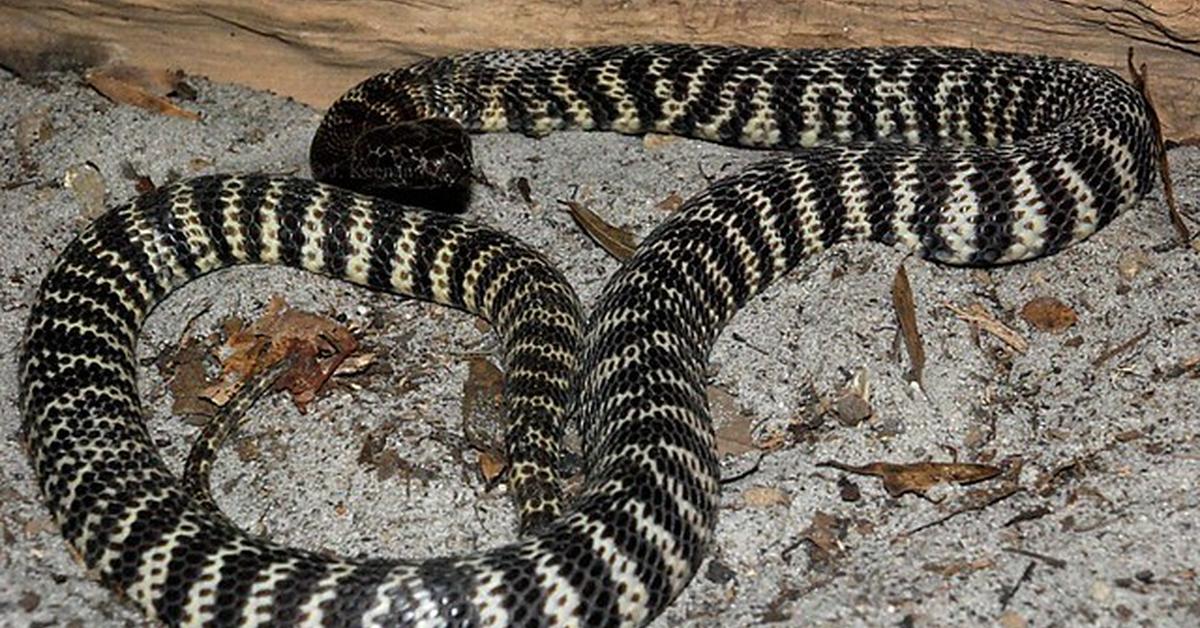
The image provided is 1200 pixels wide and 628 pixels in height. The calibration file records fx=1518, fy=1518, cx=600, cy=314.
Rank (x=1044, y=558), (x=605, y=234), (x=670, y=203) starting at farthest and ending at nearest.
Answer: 1. (x=670, y=203)
2. (x=605, y=234)
3. (x=1044, y=558)

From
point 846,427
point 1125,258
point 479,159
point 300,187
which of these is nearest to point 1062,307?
point 1125,258

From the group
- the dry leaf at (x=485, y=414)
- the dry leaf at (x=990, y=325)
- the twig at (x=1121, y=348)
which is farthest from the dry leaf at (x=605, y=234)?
the twig at (x=1121, y=348)

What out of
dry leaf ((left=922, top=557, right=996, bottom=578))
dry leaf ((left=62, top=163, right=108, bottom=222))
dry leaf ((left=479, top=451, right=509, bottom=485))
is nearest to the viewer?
dry leaf ((left=922, top=557, right=996, bottom=578))

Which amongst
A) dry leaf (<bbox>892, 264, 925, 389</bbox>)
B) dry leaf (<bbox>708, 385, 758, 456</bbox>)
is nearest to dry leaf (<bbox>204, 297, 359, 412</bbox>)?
dry leaf (<bbox>708, 385, 758, 456</bbox>)

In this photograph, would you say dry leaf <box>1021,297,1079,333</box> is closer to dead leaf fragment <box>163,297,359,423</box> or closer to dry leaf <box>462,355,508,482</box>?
dry leaf <box>462,355,508,482</box>

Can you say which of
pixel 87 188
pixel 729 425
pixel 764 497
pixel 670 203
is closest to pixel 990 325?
pixel 729 425

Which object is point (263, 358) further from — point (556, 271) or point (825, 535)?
point (825, 535)

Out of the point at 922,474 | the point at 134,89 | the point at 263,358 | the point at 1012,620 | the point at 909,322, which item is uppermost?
the point at 134,89

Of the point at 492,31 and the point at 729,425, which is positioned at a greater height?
the point at 492,31
